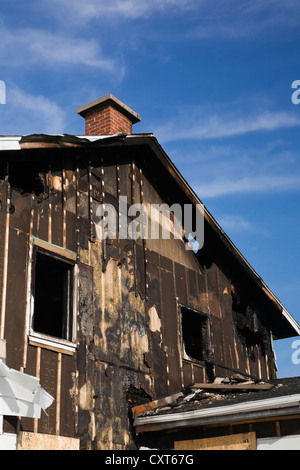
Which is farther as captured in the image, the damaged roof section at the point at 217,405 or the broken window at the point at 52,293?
the broken window at the point at 52,293

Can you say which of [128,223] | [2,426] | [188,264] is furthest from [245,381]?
[2,426]

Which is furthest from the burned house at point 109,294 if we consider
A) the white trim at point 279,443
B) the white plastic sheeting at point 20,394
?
the white trim at point 279,443

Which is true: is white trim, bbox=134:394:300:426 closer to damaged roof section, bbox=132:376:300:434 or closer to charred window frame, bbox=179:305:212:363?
damaged roof section, bbox=132:376:300:434

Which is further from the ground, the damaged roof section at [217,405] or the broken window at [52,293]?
the broken window at [52,293]

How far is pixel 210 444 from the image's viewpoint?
35.9ft

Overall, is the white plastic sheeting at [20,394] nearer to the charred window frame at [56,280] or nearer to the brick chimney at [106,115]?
the charred window frame at [56,280]

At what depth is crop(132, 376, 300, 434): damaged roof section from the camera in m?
10.1

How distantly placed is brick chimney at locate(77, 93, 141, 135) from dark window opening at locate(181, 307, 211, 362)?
449cm

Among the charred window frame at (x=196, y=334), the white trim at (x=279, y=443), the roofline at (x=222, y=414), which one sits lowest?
the white trim at (x=279, y=443)

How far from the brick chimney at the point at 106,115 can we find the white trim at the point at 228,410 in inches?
257

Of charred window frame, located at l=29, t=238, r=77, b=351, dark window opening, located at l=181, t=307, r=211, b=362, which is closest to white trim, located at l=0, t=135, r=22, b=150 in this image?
charred window frame, located at l=29, t=238, r=77, b=351

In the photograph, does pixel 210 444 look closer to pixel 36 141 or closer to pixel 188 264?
pixel 188 264

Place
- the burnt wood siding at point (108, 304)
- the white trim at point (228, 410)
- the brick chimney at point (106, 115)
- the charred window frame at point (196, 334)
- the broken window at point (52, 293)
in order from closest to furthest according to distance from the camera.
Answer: the white trim at point (228, 410) → the burnt wood siding at point (108, 304) → the broken window at point (52, 293) → the charred window frame at point (196, 334) → the brick chimney at point (106, 115)

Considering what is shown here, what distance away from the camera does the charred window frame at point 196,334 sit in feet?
46.8
